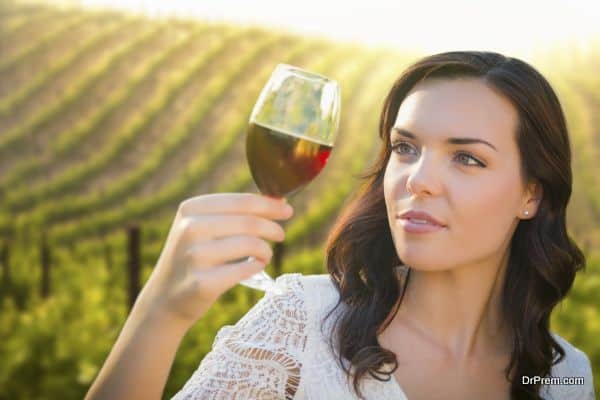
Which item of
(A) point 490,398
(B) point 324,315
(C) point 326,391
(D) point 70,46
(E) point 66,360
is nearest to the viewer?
(C) point 326,391

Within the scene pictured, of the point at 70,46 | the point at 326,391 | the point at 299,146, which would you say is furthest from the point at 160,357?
the point at 70,46

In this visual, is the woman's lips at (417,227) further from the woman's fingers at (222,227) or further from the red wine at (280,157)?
the woman's fingers at (222,227)

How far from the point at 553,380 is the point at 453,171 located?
2.68 feet

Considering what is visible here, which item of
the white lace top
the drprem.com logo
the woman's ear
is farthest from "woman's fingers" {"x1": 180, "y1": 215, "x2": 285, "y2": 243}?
the drprem.com logo

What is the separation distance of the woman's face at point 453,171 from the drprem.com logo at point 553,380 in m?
0.46

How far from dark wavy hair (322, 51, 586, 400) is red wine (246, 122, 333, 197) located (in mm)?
792

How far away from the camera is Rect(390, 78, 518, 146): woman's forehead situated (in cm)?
207

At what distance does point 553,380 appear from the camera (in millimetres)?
2414

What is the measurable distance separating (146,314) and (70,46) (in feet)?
73.9

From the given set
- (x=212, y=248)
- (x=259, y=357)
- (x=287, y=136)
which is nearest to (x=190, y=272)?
(x=212, y=248)

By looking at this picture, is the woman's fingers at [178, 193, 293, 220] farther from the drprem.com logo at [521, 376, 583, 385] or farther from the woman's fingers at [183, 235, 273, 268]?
the drprem.com logo at [521, 376, 583, 385]

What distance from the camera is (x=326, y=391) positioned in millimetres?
2043

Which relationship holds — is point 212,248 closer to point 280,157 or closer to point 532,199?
point 280,157

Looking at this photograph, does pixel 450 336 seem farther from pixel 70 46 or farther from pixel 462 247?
pixel 70 46
